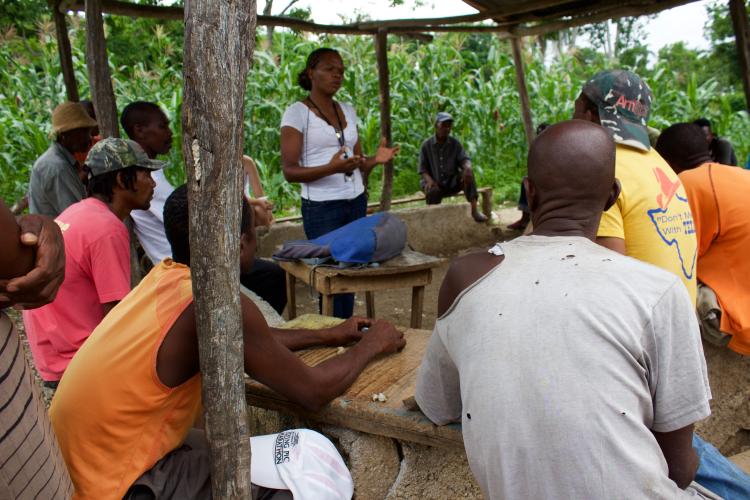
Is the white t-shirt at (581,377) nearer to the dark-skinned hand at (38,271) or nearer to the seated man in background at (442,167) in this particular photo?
the dark-skinned hand at (38,271)

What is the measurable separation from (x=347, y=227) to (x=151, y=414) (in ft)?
6.60

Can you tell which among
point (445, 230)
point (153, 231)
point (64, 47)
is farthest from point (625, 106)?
point (445, 230)

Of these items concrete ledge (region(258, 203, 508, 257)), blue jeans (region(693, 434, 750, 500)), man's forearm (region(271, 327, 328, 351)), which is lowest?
concrete ledge (region(258, 203, 508, 257))

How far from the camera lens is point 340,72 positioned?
3.81 m

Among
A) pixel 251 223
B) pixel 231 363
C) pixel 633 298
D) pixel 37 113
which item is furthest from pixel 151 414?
pixel 37 113

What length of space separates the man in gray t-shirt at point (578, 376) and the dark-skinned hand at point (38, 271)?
84 cm

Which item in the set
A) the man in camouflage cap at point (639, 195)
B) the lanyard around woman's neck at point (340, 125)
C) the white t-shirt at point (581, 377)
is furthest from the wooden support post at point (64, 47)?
the white t-shirt at point (581, 377)

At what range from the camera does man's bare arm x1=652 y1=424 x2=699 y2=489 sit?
1356 millimetres

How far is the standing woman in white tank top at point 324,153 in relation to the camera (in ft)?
12.2

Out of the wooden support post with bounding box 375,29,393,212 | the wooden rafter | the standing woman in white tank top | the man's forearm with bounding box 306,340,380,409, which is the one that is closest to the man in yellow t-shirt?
the man's forearm with bounding box 306,340,380,409

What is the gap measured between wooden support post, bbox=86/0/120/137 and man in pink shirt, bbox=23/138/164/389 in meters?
1.22

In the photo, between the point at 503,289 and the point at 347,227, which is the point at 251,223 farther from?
the point at 347,227

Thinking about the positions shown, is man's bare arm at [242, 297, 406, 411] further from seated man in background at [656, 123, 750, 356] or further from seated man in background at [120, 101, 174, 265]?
seated man in background at [120, 101, 174, 265]

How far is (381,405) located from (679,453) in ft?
3.04
